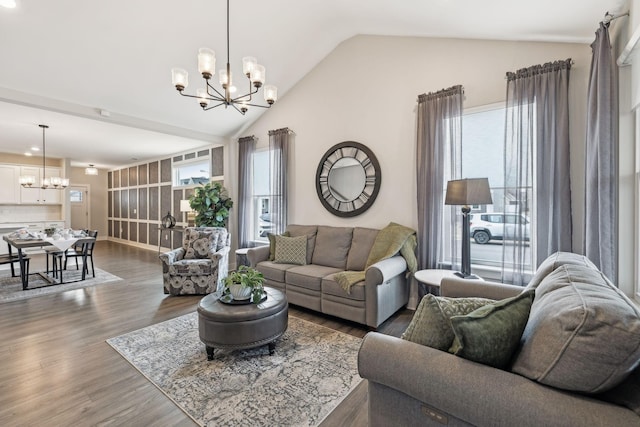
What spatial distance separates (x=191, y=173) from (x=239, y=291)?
569cm

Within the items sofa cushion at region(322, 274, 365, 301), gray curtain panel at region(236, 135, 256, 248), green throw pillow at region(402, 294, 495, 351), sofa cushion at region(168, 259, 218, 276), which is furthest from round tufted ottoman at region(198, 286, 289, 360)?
gray curtain panel at region(236, 135, 256, 248)

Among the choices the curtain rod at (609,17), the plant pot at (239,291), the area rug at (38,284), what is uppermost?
the curtain rod at (609,17)

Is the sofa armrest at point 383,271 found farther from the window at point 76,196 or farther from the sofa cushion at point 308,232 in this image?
the window at point 76,196

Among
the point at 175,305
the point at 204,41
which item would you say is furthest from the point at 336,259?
the point at 204,41

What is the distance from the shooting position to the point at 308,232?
441 cm

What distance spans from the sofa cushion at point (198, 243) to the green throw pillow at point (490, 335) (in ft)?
13.7

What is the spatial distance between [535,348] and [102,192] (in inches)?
517

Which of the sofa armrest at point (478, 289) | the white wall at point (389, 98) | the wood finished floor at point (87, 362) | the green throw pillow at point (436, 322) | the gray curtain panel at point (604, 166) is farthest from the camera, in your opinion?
the white wall at point (389, 98)

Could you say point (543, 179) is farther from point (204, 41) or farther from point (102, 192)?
point (102, 192)

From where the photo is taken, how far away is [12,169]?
25.1 feet

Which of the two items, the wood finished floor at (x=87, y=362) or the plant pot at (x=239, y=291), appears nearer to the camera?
the wood finished floor at (x=87, y=362)

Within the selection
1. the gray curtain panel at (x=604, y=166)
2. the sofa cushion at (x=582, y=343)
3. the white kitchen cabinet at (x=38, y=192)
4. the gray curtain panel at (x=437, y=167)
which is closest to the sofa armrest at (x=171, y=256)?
the gray curtain panel at (x=437, y=167)

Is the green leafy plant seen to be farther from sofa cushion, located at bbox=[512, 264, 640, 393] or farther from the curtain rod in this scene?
the curtain rod

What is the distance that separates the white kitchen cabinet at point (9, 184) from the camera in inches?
294
